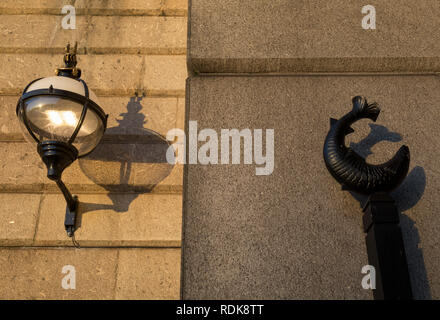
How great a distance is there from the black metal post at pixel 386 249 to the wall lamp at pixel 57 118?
7.64 feet

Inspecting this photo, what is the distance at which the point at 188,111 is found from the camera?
10.2 ft

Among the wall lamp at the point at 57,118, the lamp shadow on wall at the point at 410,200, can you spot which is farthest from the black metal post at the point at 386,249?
the wall lamp at the point at 57,118

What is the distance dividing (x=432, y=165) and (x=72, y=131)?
291cm

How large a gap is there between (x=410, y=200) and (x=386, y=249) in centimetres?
60

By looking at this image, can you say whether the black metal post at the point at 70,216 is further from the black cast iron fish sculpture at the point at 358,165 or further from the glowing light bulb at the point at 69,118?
the black cast iron fish sculpture at the point at 358,165

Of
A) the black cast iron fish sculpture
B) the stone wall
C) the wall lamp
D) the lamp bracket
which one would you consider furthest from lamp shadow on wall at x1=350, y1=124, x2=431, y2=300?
the lamp bracket

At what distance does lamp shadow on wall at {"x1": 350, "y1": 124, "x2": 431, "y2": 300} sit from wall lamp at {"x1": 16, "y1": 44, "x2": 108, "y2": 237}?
2.25 metres

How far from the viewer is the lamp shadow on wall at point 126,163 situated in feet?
12.4

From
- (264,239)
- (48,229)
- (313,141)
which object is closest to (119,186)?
(48,229)

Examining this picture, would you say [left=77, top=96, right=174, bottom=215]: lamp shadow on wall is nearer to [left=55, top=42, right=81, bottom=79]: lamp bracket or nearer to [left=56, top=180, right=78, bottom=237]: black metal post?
[left=56, top=180, right=78, bottom=237]: black metal post

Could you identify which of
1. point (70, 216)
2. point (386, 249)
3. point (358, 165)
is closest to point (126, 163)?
point (70, 216)

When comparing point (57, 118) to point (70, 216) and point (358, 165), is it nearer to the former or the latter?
point (70, 216)

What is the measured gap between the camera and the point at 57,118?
2.99 m

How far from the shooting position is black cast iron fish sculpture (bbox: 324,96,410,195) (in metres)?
2.50
